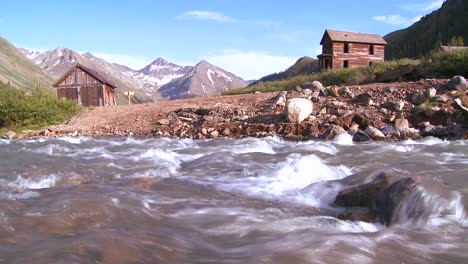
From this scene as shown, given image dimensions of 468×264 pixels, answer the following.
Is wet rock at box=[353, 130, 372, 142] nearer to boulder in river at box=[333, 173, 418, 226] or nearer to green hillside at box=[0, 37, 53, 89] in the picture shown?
boulder in river at box=[333, 173, 418, 226]

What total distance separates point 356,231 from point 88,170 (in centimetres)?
545

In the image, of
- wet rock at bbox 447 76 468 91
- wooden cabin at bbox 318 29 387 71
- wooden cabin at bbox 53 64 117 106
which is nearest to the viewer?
wet rock at bbox 447 76 468 91

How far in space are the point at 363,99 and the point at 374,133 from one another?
2.85m

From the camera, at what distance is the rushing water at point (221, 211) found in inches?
144

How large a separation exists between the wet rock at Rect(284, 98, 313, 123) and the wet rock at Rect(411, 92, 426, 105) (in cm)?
339

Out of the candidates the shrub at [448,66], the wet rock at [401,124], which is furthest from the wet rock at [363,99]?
the shrub at [448,66]

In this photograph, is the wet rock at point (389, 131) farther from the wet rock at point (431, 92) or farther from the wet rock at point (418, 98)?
the wet rock at point (431, 92)

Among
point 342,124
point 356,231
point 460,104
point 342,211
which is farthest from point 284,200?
point 460,104

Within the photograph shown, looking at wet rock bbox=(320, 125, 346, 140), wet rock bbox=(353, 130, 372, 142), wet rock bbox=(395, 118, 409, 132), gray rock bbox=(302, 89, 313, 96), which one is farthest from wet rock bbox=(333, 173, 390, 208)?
gray rock bbox=(302, 89, 313, 96)

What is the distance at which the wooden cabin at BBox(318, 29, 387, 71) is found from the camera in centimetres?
3588

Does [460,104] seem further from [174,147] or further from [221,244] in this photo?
[221,244]

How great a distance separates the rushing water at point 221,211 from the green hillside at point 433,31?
53.0 metres

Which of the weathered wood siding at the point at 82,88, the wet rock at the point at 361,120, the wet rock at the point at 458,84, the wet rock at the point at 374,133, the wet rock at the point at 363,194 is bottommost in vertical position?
the wet rock at the point at 363,194

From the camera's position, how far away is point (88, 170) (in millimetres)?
8023
